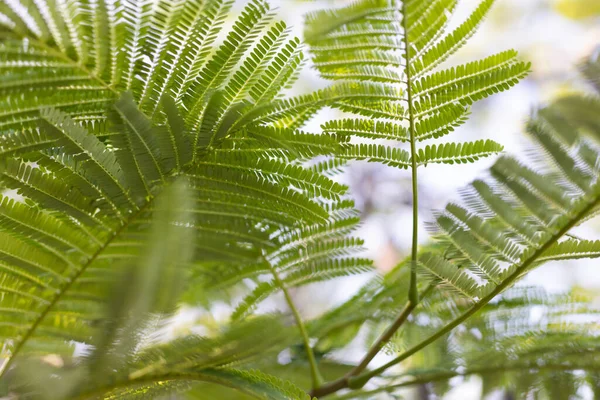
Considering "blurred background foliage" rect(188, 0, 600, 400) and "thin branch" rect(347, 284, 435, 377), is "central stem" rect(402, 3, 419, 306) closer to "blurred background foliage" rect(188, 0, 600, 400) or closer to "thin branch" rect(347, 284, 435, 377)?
"thin branch" rect(347, 284, 435, 377)

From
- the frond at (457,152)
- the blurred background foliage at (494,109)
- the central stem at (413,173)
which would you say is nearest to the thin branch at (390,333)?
the central stem at (413,173)

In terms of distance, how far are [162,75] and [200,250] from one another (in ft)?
0.65

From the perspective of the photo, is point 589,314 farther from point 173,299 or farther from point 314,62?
point 173,299

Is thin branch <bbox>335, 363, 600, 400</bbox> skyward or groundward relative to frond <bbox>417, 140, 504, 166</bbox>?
groundward

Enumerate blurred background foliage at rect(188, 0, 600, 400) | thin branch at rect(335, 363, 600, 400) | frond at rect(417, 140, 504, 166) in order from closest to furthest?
frond at rect(417, 140, 504, 166) < thin branch at rect(335, 363, 600, 400) < blurred background foliage at rect(188, 0, 600, 400)

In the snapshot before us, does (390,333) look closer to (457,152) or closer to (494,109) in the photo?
(457,152)

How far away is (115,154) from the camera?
0.51 meters

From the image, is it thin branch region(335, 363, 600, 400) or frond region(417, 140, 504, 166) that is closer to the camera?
frond region(417, 140, 504, 166)

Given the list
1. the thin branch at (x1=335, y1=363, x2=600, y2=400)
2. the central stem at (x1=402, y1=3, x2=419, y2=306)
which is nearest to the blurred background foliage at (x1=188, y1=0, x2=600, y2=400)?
the thin branch at (x1=335, y1=363, x2=600, y2=400)

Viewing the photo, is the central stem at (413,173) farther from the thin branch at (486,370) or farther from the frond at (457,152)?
the thin branch at (486,370)

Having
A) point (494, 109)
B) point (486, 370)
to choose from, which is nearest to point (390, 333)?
point (486, 370)

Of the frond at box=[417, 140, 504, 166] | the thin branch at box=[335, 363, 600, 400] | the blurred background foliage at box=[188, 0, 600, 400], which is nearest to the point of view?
the frond at box=[417, 140, 504, 166]

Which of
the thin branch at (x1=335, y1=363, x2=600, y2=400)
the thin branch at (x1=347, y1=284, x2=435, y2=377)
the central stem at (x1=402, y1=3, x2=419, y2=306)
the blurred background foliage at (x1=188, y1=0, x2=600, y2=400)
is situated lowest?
the thin branch at (x1=335, y1=363, x2=600, y2=400)

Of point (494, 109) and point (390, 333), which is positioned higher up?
point (494, 109)
